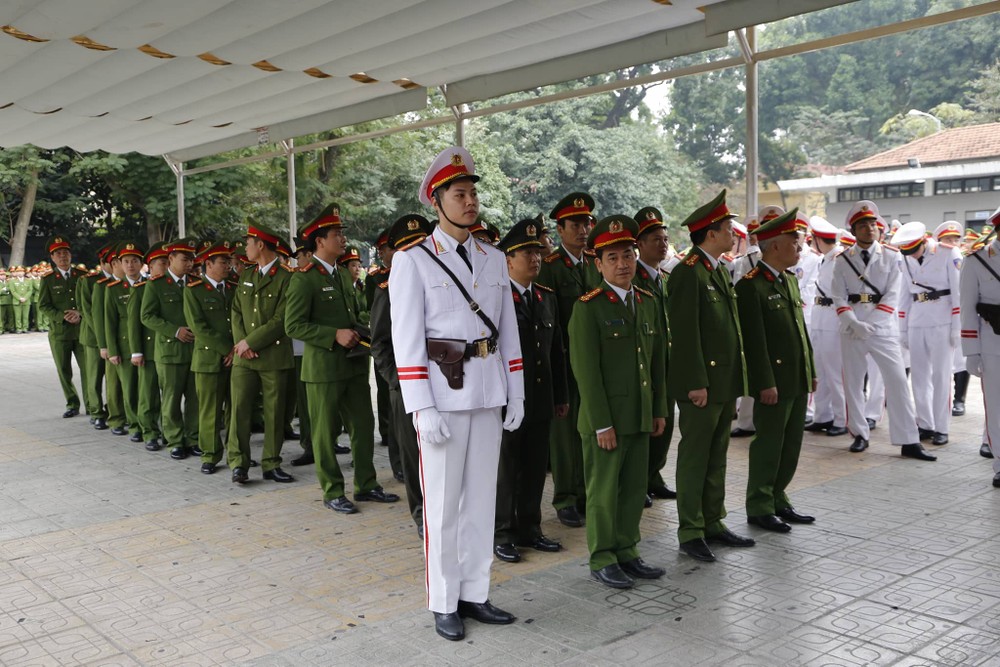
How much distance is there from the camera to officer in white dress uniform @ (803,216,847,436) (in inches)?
342

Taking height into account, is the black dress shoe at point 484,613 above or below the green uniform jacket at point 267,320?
below

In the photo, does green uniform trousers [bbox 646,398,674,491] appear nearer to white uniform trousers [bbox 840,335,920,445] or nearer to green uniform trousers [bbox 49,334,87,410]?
white uniform trousers [bbox 840,335,920,445]

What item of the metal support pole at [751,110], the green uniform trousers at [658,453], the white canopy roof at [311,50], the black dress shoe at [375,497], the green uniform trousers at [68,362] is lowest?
the black dress shoe at [375,497]

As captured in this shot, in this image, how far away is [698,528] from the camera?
5.17 m

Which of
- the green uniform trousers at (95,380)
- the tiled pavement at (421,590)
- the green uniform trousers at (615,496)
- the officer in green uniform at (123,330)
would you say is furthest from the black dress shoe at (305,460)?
the green uniform trousers at (615,496)

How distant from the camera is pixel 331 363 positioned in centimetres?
637

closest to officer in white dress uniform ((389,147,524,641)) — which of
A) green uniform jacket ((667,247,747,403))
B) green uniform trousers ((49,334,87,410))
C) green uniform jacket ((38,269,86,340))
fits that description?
green uniform jacket ((667,247,747,403))

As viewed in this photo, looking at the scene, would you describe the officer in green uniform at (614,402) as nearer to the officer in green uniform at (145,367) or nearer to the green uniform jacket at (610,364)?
the green uniform jacket at (610,364)

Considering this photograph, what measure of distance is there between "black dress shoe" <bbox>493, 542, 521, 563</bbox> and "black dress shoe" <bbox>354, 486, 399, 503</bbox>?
58.5 inches

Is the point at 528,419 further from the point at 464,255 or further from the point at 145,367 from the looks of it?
the point at 145,367

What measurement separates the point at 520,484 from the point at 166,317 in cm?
447

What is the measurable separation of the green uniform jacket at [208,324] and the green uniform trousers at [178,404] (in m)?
0.51

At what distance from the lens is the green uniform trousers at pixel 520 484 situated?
530cm

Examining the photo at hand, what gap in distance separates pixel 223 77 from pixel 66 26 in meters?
2.78
